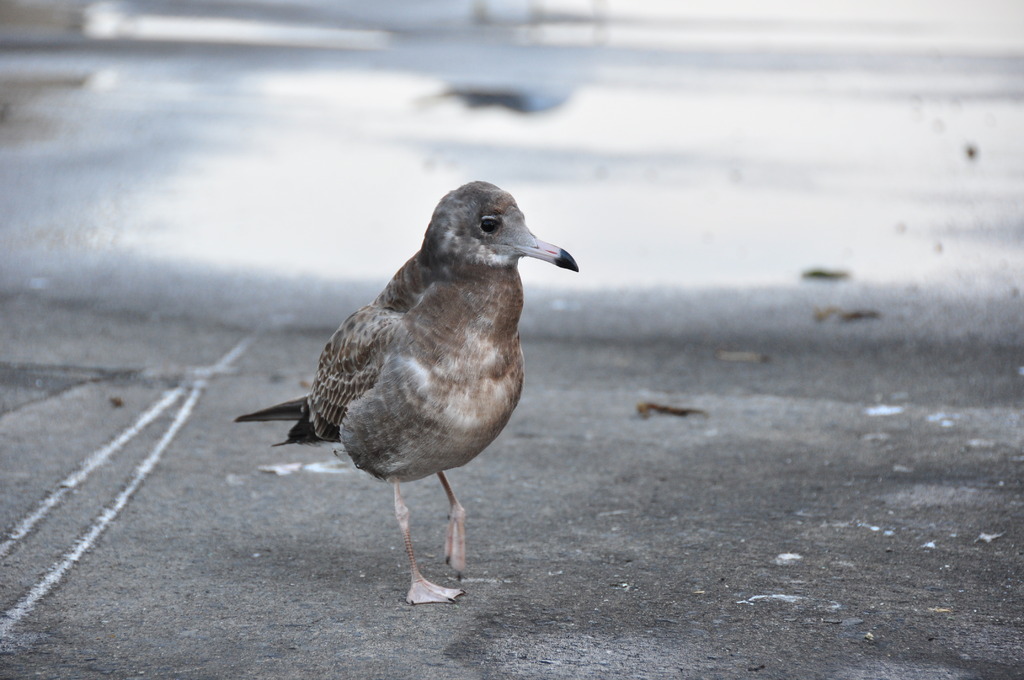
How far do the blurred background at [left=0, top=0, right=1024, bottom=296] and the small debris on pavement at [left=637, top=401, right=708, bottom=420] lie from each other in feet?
7.96

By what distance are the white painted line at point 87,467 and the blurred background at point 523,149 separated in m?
2.52

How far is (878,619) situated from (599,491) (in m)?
1.50

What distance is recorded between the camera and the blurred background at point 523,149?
9.43m

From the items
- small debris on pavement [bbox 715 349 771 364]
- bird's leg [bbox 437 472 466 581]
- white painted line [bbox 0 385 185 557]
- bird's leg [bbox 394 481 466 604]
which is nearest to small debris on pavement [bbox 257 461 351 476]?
white painted line [bbox 0 385 185 557]

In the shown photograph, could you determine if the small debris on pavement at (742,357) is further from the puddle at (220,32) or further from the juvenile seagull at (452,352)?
the puddle at (220,32)

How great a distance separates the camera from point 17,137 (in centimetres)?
1298

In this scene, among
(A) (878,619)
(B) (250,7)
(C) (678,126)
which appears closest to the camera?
(A) (878,619)

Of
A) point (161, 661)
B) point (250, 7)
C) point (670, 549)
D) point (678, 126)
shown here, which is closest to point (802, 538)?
point (670, 549)

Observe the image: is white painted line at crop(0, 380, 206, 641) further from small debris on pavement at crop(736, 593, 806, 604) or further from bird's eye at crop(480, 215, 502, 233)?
small debris on pavement at crop(736, 593, 806, 604)

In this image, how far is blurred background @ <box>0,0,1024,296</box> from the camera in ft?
30.9

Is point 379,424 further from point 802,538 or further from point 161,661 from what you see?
point 802,538

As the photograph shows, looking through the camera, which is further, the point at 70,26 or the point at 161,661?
the point at 70,26

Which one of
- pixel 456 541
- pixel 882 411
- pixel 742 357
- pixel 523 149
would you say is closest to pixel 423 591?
pixel 456 541

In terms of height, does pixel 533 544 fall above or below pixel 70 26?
below
